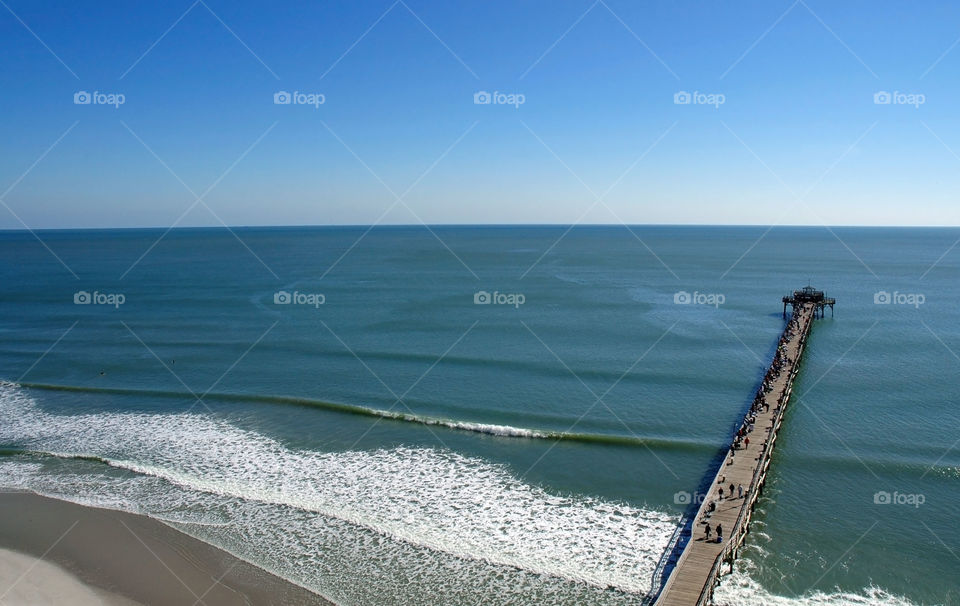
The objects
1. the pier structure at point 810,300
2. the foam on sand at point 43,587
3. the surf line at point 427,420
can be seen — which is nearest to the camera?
the foam on sand at point 43,587

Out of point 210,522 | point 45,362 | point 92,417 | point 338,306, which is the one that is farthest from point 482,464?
point 338,306

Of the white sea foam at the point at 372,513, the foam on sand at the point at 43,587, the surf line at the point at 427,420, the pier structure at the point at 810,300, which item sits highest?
the pier structure at the point at 810,300

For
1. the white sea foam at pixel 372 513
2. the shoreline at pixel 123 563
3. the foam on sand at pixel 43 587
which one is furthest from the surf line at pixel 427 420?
the foam on sand at pixel 43 587

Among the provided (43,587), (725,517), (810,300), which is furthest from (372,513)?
(810,300)

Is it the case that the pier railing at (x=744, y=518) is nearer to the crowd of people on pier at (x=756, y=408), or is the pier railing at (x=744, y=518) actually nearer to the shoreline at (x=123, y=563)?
the crowd of people on pier at (x=756, y=408)

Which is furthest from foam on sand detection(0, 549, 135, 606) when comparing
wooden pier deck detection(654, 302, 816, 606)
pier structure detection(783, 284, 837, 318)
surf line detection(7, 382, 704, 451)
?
pier structure detection(783, 284, 837, 318)

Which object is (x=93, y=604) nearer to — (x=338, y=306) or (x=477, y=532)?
(x=477, y=532)
